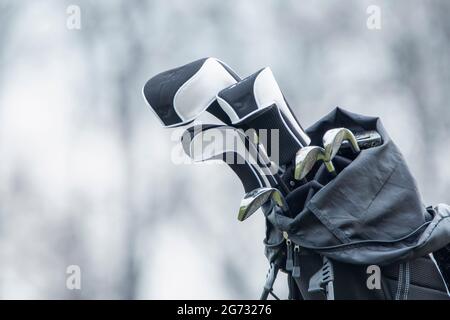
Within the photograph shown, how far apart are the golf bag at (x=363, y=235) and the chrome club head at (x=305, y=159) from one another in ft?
0.17

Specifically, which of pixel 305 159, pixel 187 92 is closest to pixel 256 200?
pixel 305 159

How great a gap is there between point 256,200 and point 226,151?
0.14 meters

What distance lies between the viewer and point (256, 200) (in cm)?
147

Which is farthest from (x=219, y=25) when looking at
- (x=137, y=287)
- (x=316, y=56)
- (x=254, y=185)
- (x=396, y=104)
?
(x=254, y=185)

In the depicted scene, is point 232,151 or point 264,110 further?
point 232,151

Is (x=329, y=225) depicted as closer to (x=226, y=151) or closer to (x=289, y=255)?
(x=289, y=255)

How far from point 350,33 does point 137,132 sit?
939mm

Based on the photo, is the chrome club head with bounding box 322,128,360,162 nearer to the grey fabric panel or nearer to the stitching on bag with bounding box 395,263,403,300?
the grey fabric panel

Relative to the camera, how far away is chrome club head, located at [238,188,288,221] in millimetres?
1465

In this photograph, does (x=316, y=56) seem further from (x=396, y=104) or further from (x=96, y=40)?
(x=96, y=40)

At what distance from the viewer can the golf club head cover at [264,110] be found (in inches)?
58.4

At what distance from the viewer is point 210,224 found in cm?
346
